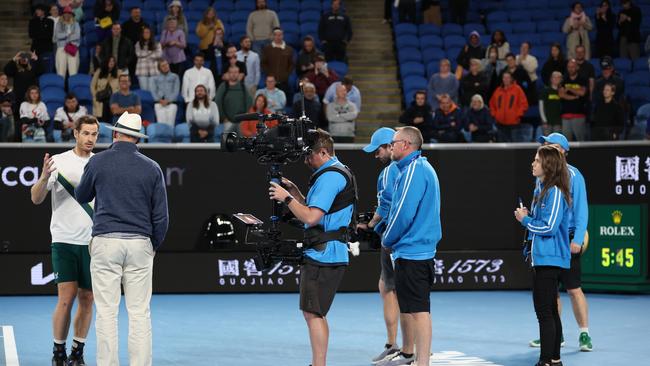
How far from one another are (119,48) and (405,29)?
6244 millimetres

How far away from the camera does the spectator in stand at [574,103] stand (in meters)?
15.7

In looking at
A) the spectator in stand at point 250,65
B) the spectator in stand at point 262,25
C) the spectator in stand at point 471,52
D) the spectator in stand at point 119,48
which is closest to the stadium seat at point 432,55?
the spectator in stand at point 471,52

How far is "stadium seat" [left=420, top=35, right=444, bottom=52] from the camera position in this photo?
2148 centimetres

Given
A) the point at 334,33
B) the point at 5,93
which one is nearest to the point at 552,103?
the point at 334,33

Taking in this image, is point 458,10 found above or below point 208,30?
above

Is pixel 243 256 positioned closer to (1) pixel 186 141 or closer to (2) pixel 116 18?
(1) pixel 186 141

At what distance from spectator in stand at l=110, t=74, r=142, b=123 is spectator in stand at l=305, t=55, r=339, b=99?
3.32 metres

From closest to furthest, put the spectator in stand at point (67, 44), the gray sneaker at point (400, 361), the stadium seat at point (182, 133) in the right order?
the gray sneaker at point (400, 361)
the stadium seat at point (182, 133)
the spectator in stand at point (67, 44)

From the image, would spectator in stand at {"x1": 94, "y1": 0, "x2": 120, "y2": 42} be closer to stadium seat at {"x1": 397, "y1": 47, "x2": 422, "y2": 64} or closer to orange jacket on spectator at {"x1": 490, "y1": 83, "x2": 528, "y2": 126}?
stadium seat at {"x1": 397, "y1": 47, "x2": 422, "y2": 64}

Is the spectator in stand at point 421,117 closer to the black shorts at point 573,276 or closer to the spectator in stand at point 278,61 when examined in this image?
the spectator in stand at point 278,61

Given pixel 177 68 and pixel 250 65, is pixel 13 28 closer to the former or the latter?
pixel 177 68

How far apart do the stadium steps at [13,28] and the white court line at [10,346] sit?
33.5ft

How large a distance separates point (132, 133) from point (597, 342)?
18.7ft

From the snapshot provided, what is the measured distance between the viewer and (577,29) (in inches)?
819
